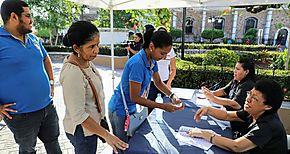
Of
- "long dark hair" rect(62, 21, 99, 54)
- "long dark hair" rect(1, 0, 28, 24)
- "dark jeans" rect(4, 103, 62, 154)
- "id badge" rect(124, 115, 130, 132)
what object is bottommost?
"dark jeans" rect(4, 103, 62, 154)

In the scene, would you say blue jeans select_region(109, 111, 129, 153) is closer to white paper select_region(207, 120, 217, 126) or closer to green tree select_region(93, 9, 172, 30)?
white paper select_region(207, 120, 217, 126)

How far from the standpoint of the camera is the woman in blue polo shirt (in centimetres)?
166

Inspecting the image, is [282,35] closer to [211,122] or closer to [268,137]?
[211,122]

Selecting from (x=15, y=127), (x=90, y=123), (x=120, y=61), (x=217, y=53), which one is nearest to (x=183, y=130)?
(x=90, y=123)

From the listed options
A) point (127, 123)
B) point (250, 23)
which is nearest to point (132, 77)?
point (127, 123)

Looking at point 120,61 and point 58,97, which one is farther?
point 120,61

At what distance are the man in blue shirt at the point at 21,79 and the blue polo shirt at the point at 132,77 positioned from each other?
0.65m

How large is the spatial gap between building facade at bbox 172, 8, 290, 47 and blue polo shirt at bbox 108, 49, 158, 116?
73.5 ft

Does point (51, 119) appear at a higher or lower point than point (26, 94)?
lower

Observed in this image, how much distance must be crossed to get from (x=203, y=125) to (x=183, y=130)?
0.24 meters

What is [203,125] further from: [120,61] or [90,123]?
[120,61]

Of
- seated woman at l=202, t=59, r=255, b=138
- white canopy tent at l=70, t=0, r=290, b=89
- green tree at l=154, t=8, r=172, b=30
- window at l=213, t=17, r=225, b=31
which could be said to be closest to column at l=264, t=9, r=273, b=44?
window at l=213, t=17, r=225, b=31

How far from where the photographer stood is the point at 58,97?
505cm

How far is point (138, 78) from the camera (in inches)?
64.8
